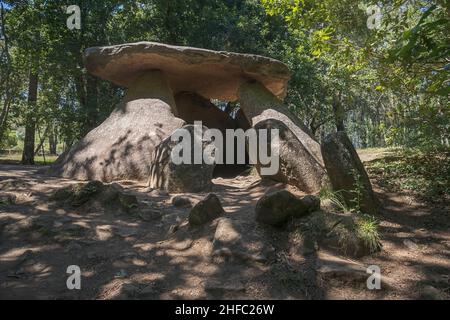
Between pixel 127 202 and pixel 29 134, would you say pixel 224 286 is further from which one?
pixel 29 134

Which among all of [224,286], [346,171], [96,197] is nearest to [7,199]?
[96,197]

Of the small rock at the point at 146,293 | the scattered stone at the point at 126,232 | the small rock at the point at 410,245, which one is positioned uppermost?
the scattered stone at the point at 126,232

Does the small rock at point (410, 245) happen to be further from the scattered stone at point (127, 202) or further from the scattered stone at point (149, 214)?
the scattered stone at point (127, 202)

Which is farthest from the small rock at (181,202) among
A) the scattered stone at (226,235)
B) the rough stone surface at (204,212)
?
the scattered stone at (226,235)

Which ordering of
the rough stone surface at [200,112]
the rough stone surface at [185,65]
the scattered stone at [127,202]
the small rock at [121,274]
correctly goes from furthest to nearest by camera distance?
the rough stone surface at [200,112]
the rough stone surface at [185,65]
the scattered stone at [127,202]
the small rock at [121,274]

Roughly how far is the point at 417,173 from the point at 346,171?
213 cm

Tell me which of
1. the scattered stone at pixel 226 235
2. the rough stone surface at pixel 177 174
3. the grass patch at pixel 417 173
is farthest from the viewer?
the rough stone surface at pixel 177 174

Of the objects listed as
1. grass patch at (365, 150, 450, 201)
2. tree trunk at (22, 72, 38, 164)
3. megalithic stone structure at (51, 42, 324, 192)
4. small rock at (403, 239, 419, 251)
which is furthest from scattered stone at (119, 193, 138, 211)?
tree trunk at (22, 72, 38, 164)

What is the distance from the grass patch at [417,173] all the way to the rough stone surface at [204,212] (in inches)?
113

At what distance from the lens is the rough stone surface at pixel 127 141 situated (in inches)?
279

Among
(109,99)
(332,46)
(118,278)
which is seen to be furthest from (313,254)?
(109,99)

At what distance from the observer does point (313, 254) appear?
11.8 feet

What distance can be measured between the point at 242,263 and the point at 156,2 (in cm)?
1082

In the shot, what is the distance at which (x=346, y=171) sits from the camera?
4.64 m
